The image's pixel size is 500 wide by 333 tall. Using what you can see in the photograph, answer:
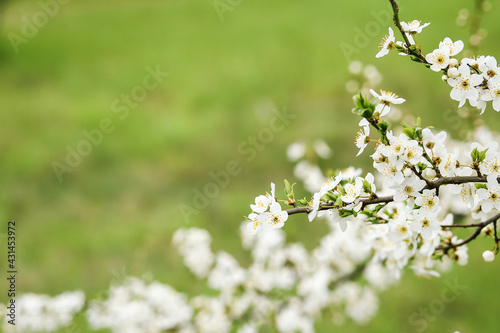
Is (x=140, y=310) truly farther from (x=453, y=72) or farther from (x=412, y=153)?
(x=453, y=72)

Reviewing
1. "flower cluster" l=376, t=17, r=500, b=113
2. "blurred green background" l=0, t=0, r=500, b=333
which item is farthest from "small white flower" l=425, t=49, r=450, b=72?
"blurred green background" l=0, t=0, r=500, b=333

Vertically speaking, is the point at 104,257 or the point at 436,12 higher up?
the point at 436,12

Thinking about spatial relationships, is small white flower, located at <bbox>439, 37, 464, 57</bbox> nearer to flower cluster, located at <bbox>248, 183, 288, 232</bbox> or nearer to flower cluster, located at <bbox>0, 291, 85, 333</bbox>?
flower cluster, located at <bbox>248, 183, 288, 232</bbox>

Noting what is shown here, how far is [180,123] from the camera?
19.9ft

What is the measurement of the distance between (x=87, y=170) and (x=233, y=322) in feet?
10.3

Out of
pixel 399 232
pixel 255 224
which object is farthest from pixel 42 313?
pixel 399 232

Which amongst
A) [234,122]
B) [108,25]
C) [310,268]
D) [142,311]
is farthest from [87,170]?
[108,25]

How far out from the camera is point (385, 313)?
11.7ft

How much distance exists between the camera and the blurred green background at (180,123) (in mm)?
4091

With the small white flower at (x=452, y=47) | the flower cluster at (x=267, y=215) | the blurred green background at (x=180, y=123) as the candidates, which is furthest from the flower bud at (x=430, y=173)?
the blurred green background at (x=180, y=123)

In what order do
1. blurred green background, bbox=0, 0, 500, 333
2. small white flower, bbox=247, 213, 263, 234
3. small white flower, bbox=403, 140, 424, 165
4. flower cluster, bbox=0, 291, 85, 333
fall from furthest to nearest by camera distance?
1. blurred green background, bbox=0, 0, 500, 333
2. flower cluster, bbox=0, 291, 85, 333
3. small white flower, bbox=247, 213, 263, 234
4. small white flower, bbox=403, 140, 424, 165

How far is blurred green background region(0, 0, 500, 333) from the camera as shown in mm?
4091

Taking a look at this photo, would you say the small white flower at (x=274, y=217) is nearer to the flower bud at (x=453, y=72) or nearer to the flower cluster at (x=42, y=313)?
the flower bud at (x=453, y=72)

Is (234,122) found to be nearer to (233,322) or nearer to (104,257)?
(104,257)
